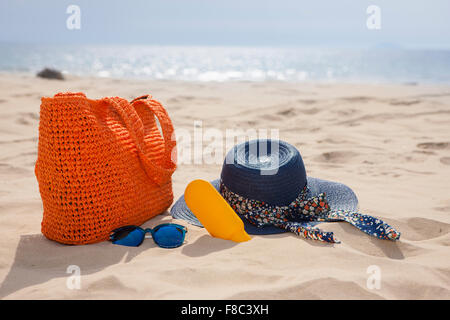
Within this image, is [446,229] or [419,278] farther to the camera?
[446,229]

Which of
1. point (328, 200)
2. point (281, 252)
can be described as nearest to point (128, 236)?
point (281, 252)

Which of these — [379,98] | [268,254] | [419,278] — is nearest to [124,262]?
[268,254]

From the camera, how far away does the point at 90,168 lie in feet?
6.24

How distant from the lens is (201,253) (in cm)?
189

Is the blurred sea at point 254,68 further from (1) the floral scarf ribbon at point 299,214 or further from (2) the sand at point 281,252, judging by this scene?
(1) the floral scarf ribbon at point 299,214

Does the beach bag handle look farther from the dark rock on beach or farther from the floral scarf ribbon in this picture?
the dark rock on beach

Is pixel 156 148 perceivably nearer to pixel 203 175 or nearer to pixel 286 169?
pixel 286 169

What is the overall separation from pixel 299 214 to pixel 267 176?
0.31 m

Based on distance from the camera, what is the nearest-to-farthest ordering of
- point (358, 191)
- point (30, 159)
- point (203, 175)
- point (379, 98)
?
point (358, 191)
point (203, 175)
point (30, 159)
point (379, 98)

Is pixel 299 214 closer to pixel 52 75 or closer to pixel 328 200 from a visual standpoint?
pixel 328 200

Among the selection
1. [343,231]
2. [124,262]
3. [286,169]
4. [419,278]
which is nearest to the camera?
[419,278]

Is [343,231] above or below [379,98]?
below

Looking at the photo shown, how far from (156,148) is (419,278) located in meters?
1.50

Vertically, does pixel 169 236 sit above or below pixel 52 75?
below
